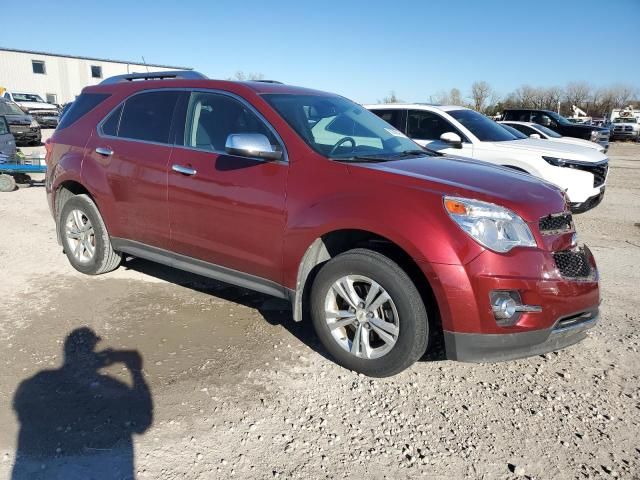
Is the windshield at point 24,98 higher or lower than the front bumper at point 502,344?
higher

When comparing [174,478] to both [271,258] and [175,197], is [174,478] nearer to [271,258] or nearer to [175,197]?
[271,258]

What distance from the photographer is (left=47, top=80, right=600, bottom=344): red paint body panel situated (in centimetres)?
287

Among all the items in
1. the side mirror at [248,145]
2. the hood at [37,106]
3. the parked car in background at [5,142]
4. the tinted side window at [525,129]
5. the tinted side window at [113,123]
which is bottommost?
the parked car in background at [5,142]

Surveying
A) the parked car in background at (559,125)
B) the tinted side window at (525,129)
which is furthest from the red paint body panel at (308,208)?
the parked car in background at (559,125)

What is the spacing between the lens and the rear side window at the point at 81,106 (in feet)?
16.0

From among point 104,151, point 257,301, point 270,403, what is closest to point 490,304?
point 270,403

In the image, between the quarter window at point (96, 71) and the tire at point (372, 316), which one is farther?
the quarter window at point (96, 71)

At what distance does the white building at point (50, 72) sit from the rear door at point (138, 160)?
137 feet

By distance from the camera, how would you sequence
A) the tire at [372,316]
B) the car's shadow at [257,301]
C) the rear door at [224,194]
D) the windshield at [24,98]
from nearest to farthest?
the tire at [372,316], the rear door at [224,194], the car's shadow at [257,301], the windshield at [24,98]

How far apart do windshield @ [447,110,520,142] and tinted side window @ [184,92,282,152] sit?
527 centimetres

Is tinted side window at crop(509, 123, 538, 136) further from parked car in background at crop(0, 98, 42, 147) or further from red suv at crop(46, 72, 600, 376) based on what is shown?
parked car in background at crop(0, 98, 42, 147)

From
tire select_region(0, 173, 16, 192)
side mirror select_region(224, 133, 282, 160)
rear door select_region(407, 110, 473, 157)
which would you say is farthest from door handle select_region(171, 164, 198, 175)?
tire select_region(0, 173, 16, 192)

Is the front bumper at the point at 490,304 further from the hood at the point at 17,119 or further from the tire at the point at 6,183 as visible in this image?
the hood at the point at 17,119

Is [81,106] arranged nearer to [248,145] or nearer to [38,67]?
[248,145]
